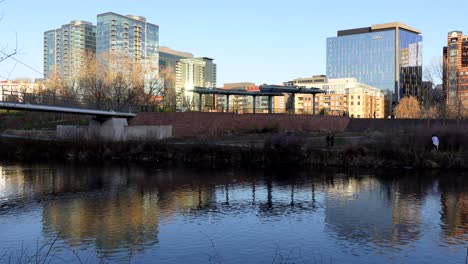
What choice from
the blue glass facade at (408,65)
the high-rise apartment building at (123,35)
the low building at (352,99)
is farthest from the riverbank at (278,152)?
the blue glass facade at (408,65)

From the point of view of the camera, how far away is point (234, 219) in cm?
1964

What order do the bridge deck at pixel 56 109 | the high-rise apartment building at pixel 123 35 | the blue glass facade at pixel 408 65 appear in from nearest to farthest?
the bridge deck at pixel 56 109, the high-rise apartment building at pixel 123 35, the blue glass facade at pixel 408 65

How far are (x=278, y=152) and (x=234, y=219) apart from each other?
855 inches

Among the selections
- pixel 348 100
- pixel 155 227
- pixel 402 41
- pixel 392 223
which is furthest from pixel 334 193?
pixel 402 41

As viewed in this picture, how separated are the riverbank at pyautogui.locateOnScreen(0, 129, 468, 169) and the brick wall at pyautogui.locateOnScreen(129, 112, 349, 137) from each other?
395 inches

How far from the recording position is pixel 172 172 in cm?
3550

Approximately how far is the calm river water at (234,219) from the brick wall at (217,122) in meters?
23.8

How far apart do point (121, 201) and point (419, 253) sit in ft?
46.4

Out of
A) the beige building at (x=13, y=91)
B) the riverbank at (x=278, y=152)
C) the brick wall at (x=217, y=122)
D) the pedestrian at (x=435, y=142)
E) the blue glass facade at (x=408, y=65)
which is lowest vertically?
the riverbank at (x=278, y=152)

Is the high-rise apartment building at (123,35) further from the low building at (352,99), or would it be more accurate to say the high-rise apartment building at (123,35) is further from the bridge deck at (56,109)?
the bridge deck at (56,109)

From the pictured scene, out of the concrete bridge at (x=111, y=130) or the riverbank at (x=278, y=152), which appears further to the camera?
the concrete bridge at (x=111, y=130)

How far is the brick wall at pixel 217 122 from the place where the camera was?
56.4 meters

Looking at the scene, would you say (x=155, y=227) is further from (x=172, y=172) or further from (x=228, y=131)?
(x=228, y=131)

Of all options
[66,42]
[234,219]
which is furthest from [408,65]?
[234,219]
